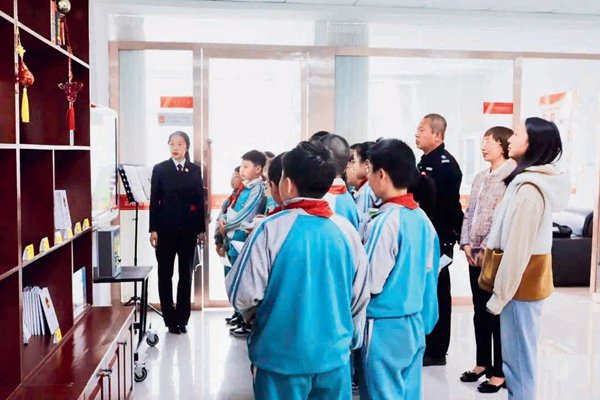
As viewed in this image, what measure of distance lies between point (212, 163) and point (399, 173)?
3442 millimetres

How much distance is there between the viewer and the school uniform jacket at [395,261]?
2.46 meters

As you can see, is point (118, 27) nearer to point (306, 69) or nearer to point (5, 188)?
point (306, 69)

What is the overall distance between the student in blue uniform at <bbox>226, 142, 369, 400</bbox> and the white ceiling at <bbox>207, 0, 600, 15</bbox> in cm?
367

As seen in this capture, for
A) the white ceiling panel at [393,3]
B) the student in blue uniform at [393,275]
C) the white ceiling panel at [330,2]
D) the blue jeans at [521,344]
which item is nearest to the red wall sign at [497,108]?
the white ceiling panel at [393,3]

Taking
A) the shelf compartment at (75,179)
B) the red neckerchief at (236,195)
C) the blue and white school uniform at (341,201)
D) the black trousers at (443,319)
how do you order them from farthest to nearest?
1. the red neckerchief at (236,195)
2. the black trousers at (443,319)
3. the blue and white school uniform at (341,201)
4. the shelf compartment at (75,179)

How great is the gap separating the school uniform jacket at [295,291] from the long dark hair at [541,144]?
4.09ft

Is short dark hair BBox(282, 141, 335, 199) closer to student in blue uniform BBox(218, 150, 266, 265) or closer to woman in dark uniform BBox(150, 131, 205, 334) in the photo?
student in blue uniform BBox(218, 150, 266, 265)

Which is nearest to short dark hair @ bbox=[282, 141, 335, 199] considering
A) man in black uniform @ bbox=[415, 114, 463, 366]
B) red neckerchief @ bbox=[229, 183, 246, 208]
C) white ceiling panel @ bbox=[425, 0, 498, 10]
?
man in black uniform @ bbox=[415, 114, 463, 366]

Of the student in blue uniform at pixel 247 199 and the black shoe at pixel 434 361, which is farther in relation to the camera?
the student in blue uniform at pixel 247 199

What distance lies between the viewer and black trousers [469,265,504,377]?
3773 mm

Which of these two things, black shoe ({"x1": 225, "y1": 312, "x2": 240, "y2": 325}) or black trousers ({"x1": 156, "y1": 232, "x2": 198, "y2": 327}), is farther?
black shoe ({"x1": 225, "y1": 312, "x2": 240, "y2": 325})

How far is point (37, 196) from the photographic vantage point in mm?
2438

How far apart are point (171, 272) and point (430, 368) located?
2.22 meters

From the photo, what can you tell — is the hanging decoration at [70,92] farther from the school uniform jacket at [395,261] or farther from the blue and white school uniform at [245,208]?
the blue and white school uniform at [245,208]
